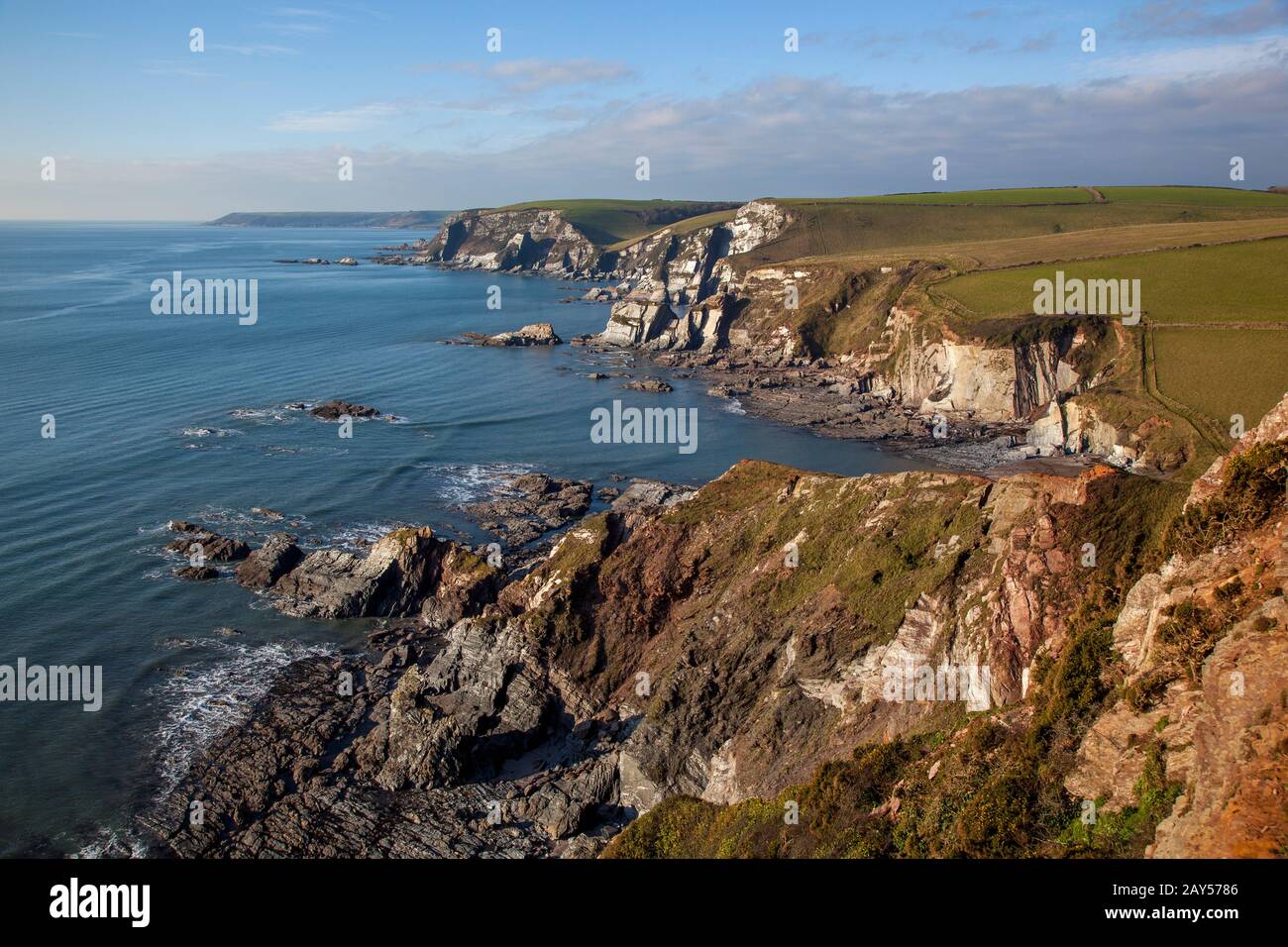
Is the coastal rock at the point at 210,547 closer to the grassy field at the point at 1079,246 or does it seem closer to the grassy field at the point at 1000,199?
the grassy field at the point at 1079,246

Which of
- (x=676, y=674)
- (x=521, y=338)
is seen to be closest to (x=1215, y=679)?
(x=676, y=674)

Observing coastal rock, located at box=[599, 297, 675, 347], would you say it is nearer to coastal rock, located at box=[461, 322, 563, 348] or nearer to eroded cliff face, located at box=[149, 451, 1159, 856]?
coastal rock, located at box=[461, 322, 563, 348]

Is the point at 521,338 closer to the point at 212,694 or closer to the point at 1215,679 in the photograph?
the point at 212,694

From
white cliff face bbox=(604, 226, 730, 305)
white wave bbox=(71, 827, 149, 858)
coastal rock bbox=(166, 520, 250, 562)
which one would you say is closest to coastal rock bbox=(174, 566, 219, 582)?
coastal rock bbox=(166, 520, 250, 562)
